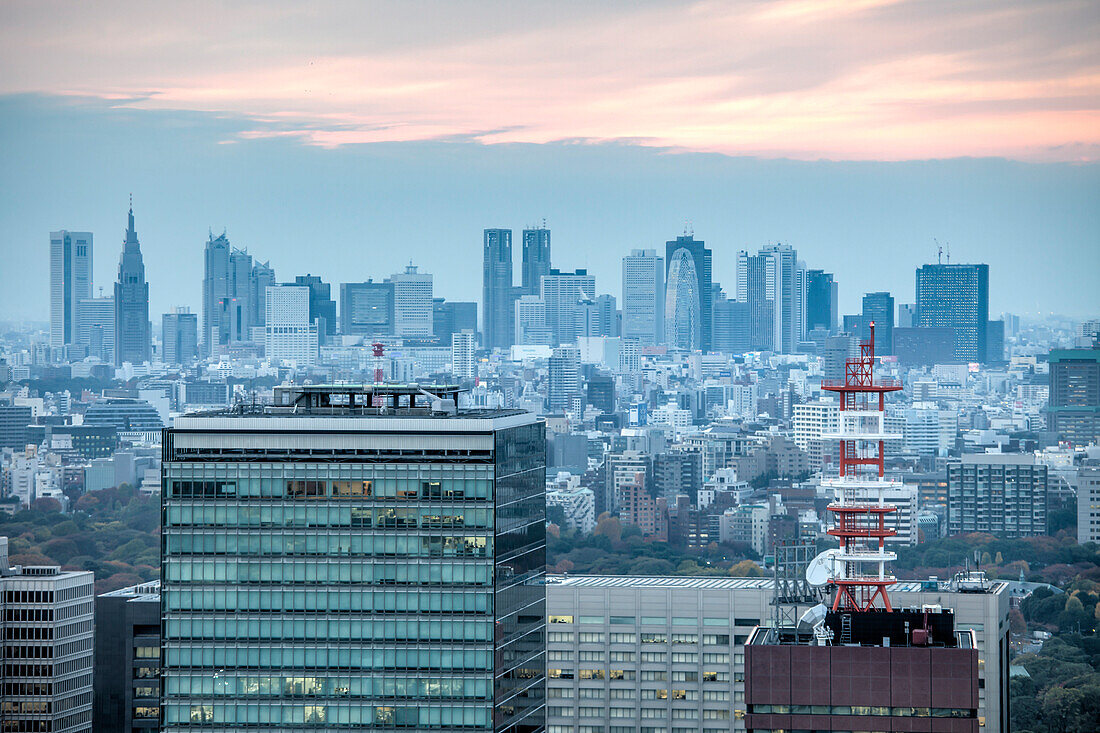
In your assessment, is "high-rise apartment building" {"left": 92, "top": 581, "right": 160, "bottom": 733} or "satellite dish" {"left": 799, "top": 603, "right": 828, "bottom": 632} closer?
"satellite dish" {"left": 799, "top": 603, "right": 828, "bottom": 632}

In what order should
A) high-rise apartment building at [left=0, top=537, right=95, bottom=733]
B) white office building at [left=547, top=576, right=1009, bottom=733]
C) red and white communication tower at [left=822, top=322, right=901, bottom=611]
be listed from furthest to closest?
white office building at [left=547, top=576, right=1009, bottom=733] → high-rise apartment building at [left=0, top=537, right=95, bottom=733] → red and white communication tower at [left=822, top=322, right=901, bottom=611]

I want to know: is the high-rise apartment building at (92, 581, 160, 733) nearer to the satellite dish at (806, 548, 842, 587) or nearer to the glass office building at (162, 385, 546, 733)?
the glass office building at (162, 385, 546, 733)

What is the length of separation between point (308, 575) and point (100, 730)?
45.0 m

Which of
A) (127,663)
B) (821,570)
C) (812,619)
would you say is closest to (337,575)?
(812,619)

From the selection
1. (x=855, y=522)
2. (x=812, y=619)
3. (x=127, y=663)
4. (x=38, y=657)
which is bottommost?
(x=127, y=663)

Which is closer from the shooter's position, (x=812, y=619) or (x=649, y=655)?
(x=812, y=619)

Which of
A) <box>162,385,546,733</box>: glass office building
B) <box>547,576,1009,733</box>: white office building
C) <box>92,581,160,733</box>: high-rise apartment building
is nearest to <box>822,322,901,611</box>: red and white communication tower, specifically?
<box>162,385,546,733</box>: glass office building

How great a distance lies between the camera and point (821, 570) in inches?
2835

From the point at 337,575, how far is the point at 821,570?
18.9 metres

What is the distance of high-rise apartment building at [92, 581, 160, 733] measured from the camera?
103 meters

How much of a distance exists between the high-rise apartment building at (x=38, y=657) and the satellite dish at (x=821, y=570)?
4911cm

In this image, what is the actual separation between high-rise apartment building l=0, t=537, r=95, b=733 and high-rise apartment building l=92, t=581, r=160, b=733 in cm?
288

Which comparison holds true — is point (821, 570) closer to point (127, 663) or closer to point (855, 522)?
point (855, 522)

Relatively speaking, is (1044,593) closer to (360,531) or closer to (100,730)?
(100,730)
